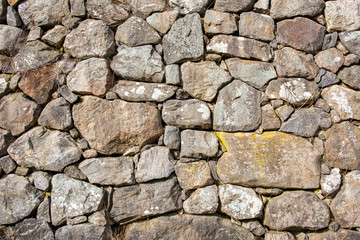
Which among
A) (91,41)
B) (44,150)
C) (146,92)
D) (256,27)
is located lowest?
(44,150)

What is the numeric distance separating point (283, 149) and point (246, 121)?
435mm

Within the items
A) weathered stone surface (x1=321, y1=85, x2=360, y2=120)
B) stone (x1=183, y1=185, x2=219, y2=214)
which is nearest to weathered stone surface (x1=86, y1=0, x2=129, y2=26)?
stone (x1=183, y1=185, x2=219, y2=214)

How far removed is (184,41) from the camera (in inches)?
97.1

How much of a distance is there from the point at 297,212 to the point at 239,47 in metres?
1.67

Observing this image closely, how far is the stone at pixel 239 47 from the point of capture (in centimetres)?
247

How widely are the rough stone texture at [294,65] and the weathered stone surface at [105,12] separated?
169 centimetres

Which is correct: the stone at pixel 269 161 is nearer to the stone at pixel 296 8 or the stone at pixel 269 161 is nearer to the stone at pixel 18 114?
the stone at pixel 296 8

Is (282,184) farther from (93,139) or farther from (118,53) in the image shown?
(118,53)

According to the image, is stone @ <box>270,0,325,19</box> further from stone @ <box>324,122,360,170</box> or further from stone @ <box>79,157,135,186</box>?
stone @ <box>79,157,135,186</box>

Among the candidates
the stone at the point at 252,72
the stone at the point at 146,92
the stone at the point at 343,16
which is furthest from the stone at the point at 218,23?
the stone at the point at 343,16

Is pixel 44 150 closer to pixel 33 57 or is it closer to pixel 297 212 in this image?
pixel 33 57

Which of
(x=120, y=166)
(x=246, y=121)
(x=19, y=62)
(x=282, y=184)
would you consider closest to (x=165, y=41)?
(x=246, y=121)

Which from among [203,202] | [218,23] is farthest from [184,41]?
[203,202]

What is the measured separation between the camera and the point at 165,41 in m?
2.51
